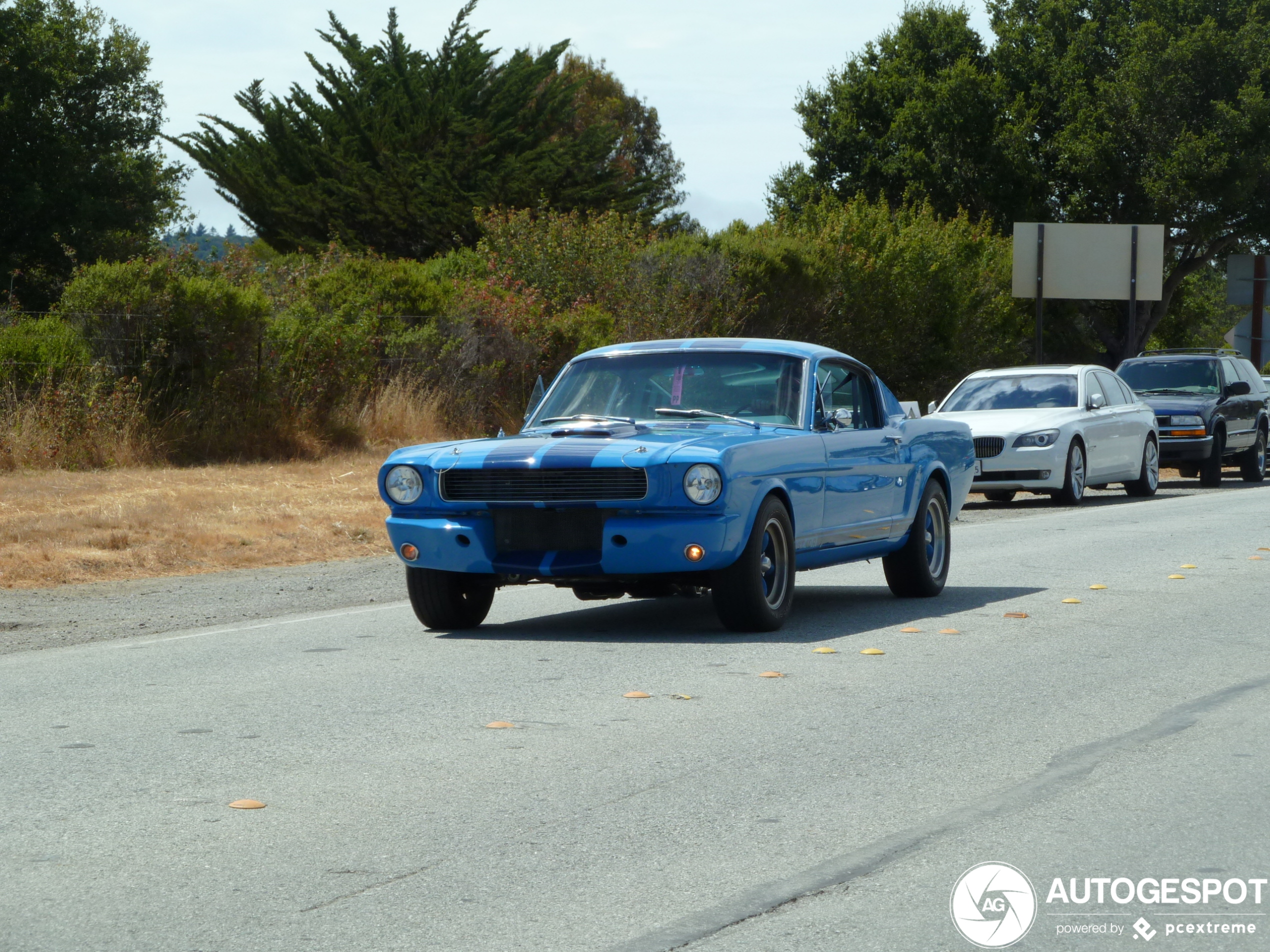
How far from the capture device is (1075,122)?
1962 inches

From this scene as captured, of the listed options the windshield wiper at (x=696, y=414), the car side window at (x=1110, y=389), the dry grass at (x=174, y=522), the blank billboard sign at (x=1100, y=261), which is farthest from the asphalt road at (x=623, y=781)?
the blank billboard sign at (x=1100, y=261)

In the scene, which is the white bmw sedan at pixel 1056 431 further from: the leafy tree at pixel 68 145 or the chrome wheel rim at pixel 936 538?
the leafy tree at pixel 68 145

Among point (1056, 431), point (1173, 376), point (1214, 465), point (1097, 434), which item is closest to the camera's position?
point (1056, 431)

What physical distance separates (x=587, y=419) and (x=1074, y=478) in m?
11.8

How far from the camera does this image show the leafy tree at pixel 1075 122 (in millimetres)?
48250

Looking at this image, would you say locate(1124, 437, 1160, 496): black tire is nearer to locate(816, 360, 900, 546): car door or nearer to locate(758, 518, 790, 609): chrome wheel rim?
locate(816, 360, 900, 546): car door

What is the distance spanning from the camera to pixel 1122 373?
1019 inches

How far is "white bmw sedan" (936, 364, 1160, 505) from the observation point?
65.2 feet

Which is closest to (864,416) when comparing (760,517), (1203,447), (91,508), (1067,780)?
(760,517)

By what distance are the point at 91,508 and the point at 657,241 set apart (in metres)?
16.4

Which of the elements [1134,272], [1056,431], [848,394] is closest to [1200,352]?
[1134,272]

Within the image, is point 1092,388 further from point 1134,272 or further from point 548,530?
point 548,530

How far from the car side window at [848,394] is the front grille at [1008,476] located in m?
9.52

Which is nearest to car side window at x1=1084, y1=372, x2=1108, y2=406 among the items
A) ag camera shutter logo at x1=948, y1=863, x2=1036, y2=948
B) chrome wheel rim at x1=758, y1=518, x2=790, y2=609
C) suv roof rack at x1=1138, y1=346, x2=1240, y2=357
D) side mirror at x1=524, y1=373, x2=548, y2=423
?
suv roof rack at x1=1138, y1=346, x2=1240, y2=357
